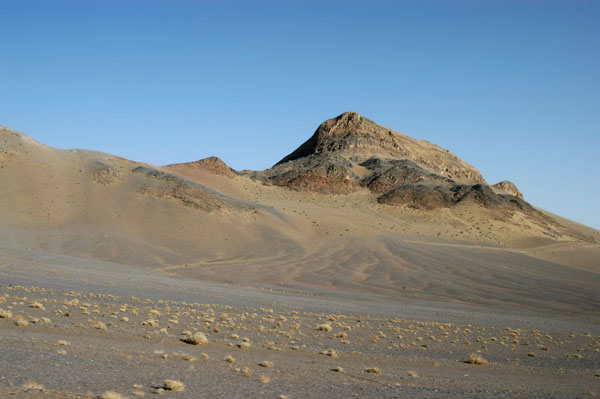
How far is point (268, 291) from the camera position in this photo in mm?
30516

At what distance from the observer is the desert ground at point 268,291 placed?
1061cm

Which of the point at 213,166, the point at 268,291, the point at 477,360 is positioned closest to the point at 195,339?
the point at 477,360

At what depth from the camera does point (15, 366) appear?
902cm

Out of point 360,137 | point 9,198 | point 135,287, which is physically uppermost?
point 360,137

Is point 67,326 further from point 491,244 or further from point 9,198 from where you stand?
point 491,244

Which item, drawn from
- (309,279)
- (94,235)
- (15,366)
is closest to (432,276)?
(309,279)

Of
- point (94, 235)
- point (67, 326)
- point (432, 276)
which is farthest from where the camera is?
point (94, 235)

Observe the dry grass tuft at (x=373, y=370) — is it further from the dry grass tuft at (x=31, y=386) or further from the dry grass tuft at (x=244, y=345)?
the dry grass tuft at (x=31, y=386)

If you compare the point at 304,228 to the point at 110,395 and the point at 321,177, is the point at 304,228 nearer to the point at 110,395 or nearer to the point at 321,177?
the point at 321,177

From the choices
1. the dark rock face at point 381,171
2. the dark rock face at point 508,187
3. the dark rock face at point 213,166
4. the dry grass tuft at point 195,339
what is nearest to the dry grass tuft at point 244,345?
the dry grass tuft at point 195,339

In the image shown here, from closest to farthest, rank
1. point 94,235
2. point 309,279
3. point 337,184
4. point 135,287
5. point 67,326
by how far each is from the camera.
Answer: point 67,326
point 135,287
point 309,279
point 94,235
point 337,184

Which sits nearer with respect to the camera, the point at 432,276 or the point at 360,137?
the point at 432,276

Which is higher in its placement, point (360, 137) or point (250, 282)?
point (360, 137)

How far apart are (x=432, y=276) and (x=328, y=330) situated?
2693cm
